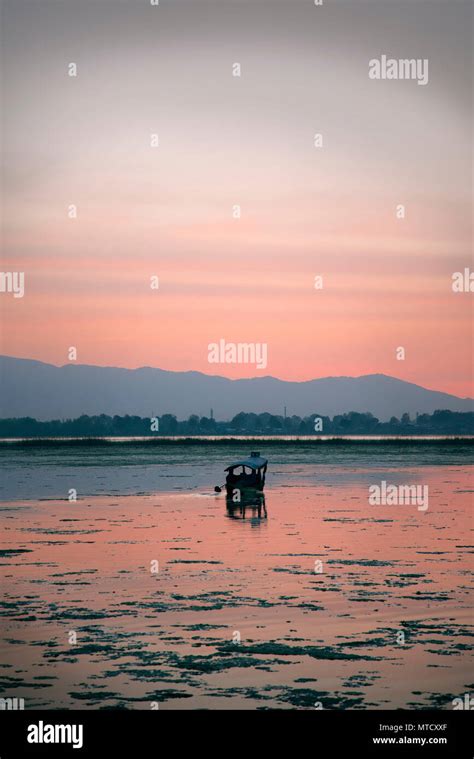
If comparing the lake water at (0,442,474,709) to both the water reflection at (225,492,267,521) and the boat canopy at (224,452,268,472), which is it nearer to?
the water reflection at (225,492,267,521)

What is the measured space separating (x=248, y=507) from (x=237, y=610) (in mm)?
33486

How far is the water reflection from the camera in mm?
53312

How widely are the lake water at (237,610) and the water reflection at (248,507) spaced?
1.28m

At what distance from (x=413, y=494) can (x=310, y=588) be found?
38.6m

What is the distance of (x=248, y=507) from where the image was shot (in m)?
59.0

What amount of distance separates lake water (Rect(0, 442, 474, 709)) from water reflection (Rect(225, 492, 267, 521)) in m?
1.28

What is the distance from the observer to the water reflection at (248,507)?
53.3 meters
